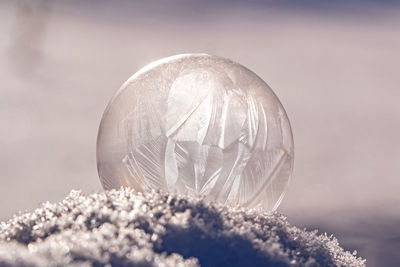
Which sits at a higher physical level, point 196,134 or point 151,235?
point 196,134

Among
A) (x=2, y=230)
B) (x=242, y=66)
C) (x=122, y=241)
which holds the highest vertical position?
(x=242, y=66)

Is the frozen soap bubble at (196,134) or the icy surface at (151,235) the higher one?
the frozen soap bubble at (196,134)

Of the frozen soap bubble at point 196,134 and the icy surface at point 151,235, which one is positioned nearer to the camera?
the icy surface at point 151,235

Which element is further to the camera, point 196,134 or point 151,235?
point 196,134

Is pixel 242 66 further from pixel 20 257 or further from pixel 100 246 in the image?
pixel 20 257

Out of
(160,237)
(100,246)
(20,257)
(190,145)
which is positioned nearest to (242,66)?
(190,145)
